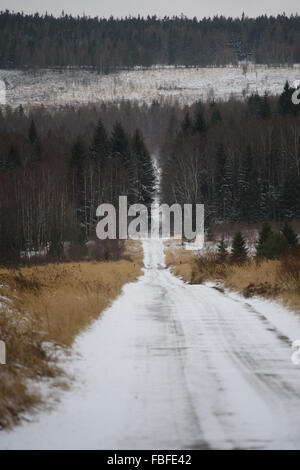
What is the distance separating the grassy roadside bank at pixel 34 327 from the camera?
408 centimetres

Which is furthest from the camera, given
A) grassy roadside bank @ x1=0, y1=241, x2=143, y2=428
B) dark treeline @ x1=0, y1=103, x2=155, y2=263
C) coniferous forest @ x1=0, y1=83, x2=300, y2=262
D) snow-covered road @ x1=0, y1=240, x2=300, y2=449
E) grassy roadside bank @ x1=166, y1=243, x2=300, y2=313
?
coniferous forest @ x1=0, y1=83, x2=300, y2=262

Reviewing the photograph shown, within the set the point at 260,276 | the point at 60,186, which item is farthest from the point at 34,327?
the point at 60,186

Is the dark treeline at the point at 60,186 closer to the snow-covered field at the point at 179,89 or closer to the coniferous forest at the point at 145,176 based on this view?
the coniferous forest at the point at 145,176

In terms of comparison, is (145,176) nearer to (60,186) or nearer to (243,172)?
(243,172)

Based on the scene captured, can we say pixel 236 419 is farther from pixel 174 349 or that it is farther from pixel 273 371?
pixel 174 349

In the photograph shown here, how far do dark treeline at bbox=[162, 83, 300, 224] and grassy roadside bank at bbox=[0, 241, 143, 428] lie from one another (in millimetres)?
45484

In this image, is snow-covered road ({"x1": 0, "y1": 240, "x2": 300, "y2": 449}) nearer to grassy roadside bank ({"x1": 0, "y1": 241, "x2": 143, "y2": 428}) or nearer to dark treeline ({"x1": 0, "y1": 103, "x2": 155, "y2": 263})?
grassy roadside bank ({"x1": 0, "y1": 241, "x2": 143, "y2": 428})

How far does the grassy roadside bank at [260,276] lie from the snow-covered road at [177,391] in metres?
2.65

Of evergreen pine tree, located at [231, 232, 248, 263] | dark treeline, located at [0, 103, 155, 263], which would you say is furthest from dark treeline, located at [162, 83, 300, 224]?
evergreen pine tree, located at [231, 232, 248, 263]

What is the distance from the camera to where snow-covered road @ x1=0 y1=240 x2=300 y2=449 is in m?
3.52

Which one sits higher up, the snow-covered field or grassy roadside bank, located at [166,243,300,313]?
the snow-covered field
